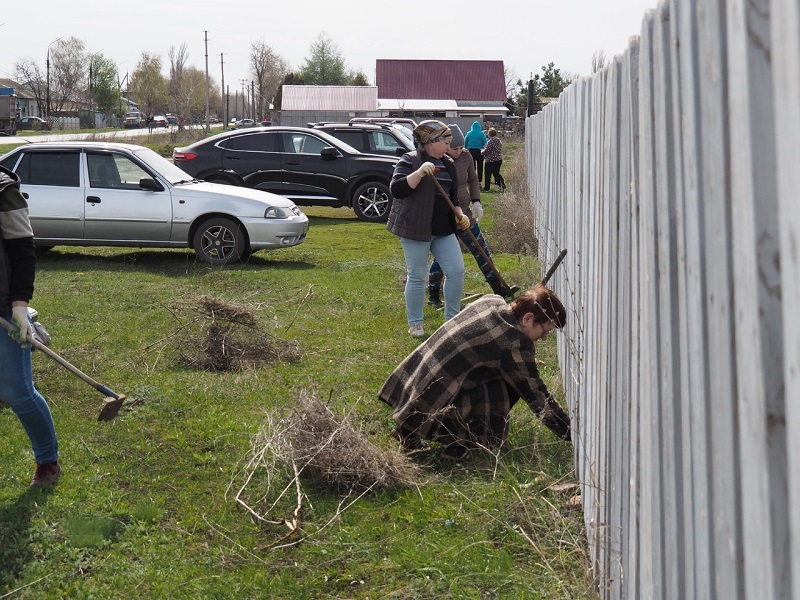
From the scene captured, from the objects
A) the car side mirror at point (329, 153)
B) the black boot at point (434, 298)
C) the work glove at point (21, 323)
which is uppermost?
the car side mirror at point (329, 153)

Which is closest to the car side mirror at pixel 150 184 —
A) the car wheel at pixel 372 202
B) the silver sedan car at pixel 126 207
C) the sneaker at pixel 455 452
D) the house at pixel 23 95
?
the silver sedan car at pixel 126 207

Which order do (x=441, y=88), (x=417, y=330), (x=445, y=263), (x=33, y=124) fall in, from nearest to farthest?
1. (x=445, y=263)
2. (x=417, y=330)
3. (x=441, y=88)
4. (x=33, y=124)

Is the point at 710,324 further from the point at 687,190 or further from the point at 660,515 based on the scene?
the point at 660,515

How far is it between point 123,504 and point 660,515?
3272mm

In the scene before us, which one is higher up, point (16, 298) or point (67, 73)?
point (67, 73)

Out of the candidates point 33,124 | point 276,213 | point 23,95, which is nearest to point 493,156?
point 276,213

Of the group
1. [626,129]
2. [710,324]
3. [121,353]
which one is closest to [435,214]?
[121,353]

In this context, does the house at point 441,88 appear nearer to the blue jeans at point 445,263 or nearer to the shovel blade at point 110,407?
the blue jeans at point 445,263

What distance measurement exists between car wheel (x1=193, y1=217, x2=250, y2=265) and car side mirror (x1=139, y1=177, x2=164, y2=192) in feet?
2.25

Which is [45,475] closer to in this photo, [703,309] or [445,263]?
[445,263]

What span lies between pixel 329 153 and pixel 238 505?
44.4 feet

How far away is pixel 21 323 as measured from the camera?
15.5 ft

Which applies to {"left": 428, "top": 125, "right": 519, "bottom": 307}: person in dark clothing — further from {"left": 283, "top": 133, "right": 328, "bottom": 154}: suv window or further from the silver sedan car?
{"left": 283, "top": 133, "right": 328, "bottom": 154}: suv window

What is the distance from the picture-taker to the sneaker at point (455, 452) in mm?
5348
